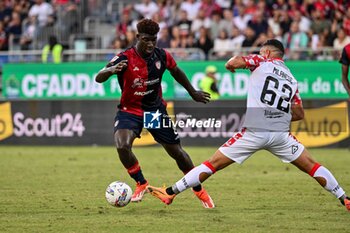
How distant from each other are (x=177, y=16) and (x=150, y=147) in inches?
269

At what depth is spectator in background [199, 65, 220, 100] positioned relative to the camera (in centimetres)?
2311

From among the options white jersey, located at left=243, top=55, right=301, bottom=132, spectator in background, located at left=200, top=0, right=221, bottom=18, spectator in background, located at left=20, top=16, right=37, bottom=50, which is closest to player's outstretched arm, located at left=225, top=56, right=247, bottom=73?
white jersey, located at left=243, top=55, right=301, bottom=132

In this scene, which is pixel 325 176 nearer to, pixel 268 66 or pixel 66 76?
pixel 268 66

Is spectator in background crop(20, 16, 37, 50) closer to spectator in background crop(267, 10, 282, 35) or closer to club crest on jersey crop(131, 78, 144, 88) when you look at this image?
spectator in background crop(267, 10, 282, 35)

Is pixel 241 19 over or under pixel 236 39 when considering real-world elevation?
over

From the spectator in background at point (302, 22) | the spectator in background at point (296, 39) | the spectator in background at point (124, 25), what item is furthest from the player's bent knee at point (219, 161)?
the spectator in background at point (124, 25)

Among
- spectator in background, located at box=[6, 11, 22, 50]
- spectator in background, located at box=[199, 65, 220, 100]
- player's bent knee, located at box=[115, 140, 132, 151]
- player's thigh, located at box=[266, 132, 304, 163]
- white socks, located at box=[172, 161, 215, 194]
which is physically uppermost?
player's thigh, located at box=[266, 132, 304, 163]

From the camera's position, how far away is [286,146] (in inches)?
392

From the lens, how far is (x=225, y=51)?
24.7 meters

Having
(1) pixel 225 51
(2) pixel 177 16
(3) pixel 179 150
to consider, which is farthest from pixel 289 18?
(3) pixel 179 150

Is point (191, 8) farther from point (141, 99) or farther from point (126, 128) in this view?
point (126, 128)

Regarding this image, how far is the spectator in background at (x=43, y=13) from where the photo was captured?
95.6 feet

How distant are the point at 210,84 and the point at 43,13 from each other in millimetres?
8824

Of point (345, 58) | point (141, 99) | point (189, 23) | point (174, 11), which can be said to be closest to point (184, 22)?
point (189, 23)
